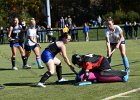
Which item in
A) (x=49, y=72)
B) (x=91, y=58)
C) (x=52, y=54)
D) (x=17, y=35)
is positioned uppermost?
(x=17, y=35)

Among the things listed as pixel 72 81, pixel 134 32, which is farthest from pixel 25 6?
pixel 72 81

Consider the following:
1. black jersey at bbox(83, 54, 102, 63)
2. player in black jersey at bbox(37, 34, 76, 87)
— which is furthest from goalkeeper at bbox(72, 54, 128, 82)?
player in black jersey at bbox(37, 34, 76, 87)

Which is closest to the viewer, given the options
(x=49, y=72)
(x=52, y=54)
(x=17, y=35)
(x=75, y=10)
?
(x=49, y=72)

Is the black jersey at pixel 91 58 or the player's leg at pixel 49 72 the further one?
the black jersey at pixel 91 58

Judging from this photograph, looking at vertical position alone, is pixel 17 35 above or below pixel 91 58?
above

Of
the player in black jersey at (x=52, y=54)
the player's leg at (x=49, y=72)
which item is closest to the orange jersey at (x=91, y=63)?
the player in black jersey at (x=52, y=54)

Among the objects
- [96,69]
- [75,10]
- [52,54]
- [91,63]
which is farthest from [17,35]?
[75,10]

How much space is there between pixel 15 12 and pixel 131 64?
136 feet

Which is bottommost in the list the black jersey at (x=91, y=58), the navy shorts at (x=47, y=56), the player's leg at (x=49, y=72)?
the player's leg at (x=49, y=72)

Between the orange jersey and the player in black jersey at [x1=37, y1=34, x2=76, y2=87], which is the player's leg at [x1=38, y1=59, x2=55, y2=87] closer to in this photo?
the player in black jersey at [x1=37, y1=34, x2=76, y2=87]

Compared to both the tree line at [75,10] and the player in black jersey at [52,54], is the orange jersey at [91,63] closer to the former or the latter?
the player in black jersey at [52,54]

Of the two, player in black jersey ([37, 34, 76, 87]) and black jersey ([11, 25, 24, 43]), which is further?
black jersey ([11, 25, 24, 43])

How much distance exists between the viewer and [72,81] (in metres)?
13.8

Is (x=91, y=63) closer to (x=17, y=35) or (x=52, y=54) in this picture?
(x=52, y=54)
